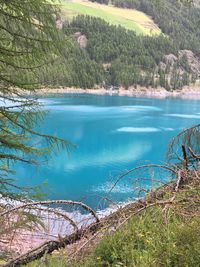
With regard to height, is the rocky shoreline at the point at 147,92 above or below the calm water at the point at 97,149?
below

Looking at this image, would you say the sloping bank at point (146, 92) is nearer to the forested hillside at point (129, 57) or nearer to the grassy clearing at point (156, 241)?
→ the forested hillside at point (129, 57)

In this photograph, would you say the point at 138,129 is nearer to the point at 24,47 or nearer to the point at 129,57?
the point at 24,47

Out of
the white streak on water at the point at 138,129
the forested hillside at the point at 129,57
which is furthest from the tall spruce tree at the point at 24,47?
the forested hillside at the point at 129,57

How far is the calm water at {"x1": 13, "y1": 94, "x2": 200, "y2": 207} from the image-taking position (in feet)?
80.3

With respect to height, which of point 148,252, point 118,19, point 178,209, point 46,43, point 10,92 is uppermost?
point 118,19

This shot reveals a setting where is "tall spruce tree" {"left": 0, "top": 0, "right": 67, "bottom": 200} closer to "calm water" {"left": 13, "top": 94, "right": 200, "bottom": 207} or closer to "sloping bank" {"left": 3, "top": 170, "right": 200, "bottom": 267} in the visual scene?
"sloping bank" {"left": 3, "top": 170, "right": 200, "bottom": 267}

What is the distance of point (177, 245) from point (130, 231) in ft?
1.47

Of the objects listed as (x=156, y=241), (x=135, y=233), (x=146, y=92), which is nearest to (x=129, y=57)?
(x=146, y=92)

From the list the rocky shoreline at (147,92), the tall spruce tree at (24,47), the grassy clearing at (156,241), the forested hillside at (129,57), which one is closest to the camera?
the grassy clearing at (156,241)

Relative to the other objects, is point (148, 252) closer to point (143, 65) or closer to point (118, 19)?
point (143, 65)

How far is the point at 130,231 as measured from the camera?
3.41 m

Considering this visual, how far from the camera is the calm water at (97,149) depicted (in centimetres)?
2447

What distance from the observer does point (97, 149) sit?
121ft

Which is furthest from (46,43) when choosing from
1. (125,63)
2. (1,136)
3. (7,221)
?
(125,63)
